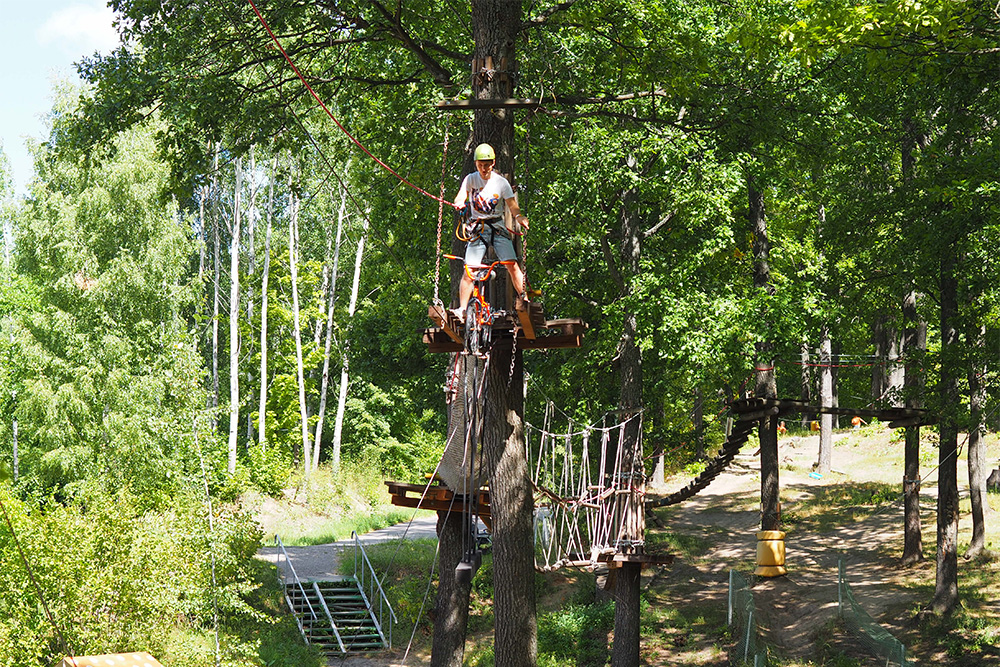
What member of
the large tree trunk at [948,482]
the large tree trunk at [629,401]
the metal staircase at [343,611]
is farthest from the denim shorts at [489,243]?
the metal staircase at [343,611]

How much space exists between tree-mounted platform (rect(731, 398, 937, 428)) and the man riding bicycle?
333 inches

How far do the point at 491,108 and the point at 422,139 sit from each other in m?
3.79

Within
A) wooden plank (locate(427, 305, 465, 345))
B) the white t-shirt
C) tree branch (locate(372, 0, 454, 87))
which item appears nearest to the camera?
wooden plank (locate(427, 305, 465, 345))

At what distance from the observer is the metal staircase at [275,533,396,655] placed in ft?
62.7

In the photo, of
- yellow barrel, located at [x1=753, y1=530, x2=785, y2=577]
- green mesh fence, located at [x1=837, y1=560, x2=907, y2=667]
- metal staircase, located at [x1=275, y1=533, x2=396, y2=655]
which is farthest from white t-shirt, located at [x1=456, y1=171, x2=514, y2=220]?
metal staircase, located at [x1=275, y1=533, x2=396, y2=655]

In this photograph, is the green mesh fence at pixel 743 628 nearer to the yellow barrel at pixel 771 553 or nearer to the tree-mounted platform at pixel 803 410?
the yellow barrel at pixel 771 553

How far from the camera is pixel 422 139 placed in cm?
1187

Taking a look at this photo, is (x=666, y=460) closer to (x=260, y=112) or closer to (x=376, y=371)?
(x=376, y=371)

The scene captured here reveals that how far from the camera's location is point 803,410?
602 inches

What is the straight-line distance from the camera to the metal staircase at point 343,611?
62.7 ft

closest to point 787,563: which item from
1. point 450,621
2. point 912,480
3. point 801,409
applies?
point 912,480

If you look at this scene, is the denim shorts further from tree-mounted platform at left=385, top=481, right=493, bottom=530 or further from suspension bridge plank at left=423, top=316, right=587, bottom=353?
tree-mounted platform at left=385, top=481, right=493, bottom=530

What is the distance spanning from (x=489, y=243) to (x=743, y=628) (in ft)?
35.0

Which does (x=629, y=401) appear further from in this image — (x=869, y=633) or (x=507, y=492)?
(x=507, y=492)
